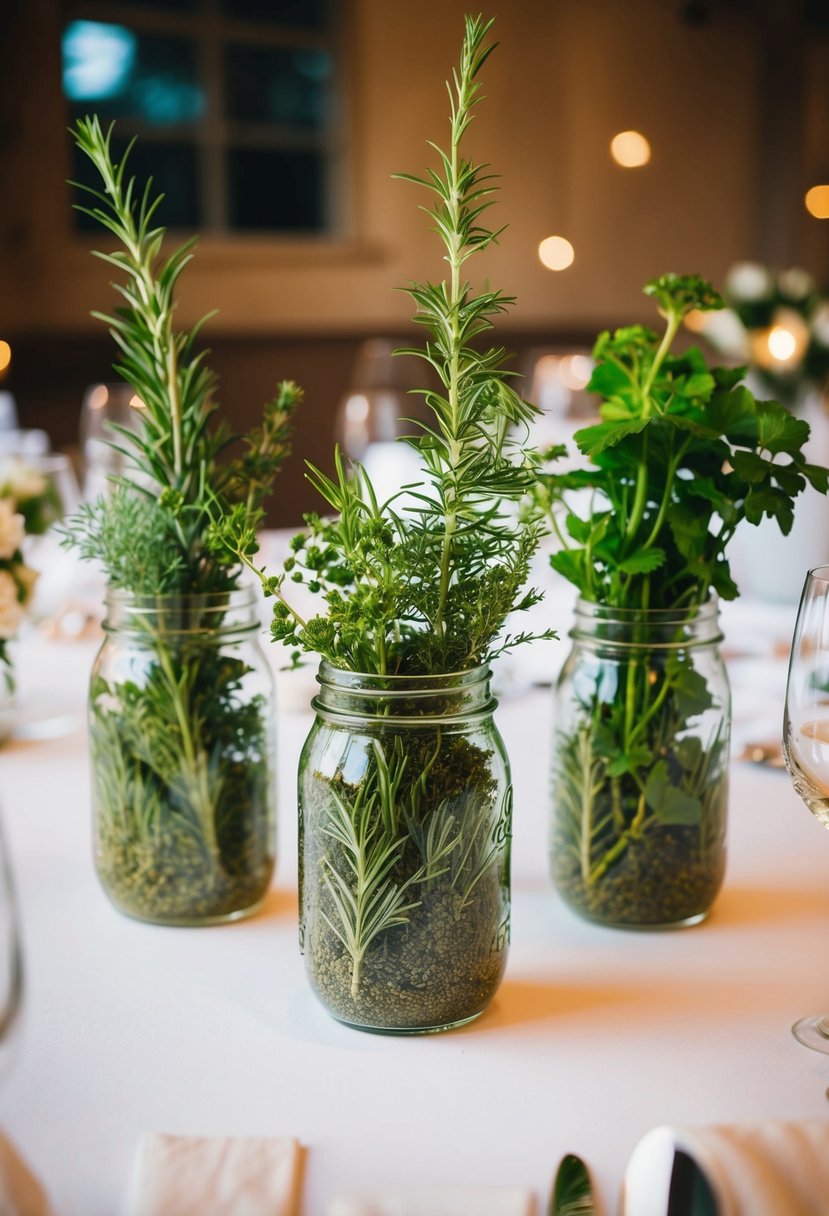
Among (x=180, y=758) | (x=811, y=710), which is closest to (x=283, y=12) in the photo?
(x=180, y=758)

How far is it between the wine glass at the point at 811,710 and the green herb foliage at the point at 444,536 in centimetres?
14

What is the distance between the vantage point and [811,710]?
626 mm

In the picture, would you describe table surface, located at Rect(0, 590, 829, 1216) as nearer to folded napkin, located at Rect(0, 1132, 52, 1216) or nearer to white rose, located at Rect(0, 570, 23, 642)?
folded napkin, located at Rect(0, 1132, 52, 1216)

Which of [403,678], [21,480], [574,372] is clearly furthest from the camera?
[574,372]

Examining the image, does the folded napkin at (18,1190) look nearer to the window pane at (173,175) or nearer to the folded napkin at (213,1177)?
the folded napkin at (213,1177)

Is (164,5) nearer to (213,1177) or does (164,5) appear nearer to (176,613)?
(176,613)

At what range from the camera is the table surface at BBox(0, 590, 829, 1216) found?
532 mm

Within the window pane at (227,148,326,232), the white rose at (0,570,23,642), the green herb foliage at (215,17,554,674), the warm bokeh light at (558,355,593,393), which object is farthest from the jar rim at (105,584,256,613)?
the window pane at (227,148,326,232)

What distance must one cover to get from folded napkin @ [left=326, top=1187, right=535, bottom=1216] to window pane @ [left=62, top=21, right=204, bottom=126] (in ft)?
15.3

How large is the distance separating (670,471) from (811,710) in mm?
162

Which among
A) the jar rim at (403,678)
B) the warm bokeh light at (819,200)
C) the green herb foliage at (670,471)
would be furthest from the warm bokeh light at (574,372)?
the warm bokeh light at (819,200)

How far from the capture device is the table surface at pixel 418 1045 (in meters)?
0.53

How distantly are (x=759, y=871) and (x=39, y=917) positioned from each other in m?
0.48

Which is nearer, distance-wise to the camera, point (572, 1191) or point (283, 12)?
point (572, 1191)
